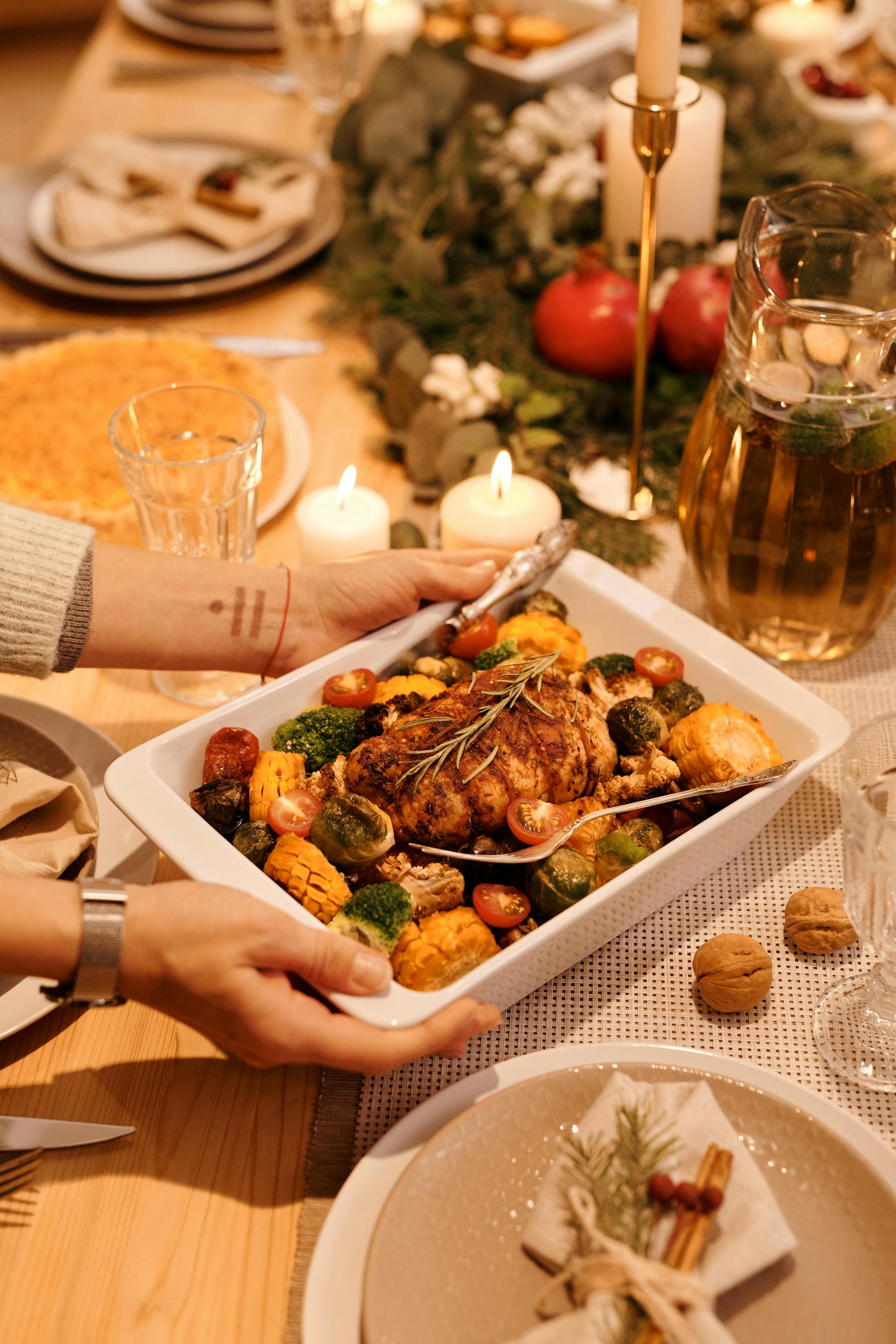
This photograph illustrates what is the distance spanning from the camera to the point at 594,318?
205 cm

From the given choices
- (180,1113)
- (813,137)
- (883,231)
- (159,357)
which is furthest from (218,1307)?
(813,137)

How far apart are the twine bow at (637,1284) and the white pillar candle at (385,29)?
115 inches

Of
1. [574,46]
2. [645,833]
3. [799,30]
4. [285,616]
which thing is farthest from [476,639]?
[799,30]

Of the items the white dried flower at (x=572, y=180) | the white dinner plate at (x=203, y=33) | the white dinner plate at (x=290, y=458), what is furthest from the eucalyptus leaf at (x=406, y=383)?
the white dinner plate at (x=203, y=33)

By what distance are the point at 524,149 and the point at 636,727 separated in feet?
5.39

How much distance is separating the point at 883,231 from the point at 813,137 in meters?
1.24

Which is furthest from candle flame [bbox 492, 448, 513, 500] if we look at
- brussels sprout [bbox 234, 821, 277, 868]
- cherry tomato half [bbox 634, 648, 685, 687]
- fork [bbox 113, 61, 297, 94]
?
fork [bbox 113, 61, 297, 94]

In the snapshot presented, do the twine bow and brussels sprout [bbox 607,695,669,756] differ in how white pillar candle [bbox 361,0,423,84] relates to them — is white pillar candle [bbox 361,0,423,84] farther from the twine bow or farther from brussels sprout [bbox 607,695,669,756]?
the twine bow

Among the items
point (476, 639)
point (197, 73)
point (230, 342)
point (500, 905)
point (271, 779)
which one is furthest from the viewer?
point (197, 73)

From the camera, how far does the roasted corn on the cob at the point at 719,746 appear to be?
4.20 feet

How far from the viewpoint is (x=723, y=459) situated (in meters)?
1.49

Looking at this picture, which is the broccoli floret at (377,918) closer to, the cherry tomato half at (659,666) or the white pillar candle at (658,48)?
the cherry tomato half at (659,666)

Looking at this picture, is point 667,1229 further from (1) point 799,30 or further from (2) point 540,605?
(1) point 799,30

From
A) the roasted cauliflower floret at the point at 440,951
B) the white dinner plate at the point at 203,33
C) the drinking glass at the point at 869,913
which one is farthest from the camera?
the white dinner plate at the point at 203,33
